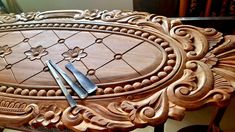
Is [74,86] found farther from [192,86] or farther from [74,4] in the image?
[74,4]

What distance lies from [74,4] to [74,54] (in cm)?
117

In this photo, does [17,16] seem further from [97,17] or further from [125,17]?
[125,17]

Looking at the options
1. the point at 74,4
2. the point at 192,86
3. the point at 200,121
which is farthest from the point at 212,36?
the point at 74,4

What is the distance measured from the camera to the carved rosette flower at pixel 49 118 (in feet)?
2.25

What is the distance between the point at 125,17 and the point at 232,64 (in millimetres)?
458

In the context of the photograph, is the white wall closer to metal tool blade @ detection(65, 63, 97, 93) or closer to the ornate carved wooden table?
the ornate carved wooden table

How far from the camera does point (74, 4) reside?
1.96m

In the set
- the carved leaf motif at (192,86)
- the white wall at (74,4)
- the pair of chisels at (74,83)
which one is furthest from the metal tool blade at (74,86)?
the white wall at (74,4)

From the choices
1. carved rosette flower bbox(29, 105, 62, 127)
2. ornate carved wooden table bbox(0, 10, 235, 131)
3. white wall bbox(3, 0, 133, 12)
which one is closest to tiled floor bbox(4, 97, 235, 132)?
ornate carved wooden table bbox(0, 10, 235, 131)

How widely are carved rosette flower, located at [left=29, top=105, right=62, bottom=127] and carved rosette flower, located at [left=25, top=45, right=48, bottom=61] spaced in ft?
0.87

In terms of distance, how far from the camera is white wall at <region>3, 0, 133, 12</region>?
6.17 feet

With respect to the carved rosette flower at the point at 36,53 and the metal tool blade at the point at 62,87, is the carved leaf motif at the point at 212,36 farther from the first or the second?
the carved rosette flower at the point at 36,53

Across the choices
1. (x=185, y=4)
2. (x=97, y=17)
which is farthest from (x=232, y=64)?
(x=185, y=4)

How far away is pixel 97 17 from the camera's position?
1.05 meters
